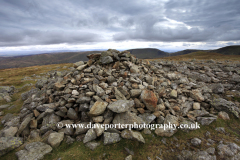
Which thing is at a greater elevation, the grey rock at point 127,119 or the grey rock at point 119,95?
the grey rock at point 119,95

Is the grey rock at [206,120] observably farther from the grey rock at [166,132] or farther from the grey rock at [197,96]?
the grey rock at [166,132]

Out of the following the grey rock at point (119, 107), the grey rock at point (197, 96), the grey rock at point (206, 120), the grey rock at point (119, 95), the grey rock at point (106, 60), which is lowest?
the grey rock at point (206, 120)

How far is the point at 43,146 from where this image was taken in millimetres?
8141

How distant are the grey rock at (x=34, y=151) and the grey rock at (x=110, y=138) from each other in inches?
156

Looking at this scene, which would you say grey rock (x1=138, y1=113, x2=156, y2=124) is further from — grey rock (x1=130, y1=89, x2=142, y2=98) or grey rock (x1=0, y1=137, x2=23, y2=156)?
grey rock (x1=0, y1=137, x2=23, y2=156)

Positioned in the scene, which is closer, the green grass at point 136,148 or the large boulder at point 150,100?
the green grass at point 136,148

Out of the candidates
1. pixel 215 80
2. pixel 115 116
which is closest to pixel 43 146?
pixel 115 116

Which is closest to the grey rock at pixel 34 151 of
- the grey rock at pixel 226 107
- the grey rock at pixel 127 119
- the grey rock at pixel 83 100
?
the grey rock at pixel 83 100

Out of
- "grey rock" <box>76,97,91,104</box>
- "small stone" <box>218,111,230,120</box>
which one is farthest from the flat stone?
"small stone" <box>218,111,230,120</box>

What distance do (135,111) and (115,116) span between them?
2029 mm

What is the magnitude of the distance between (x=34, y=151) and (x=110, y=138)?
533 centimetres

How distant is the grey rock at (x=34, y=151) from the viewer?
734 centimetres

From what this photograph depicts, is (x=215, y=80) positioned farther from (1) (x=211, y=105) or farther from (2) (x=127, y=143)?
(2) (x=127, y=143)

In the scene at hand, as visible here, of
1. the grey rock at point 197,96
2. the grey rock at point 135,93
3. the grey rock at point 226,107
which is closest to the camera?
the grey rock at point 226,107
